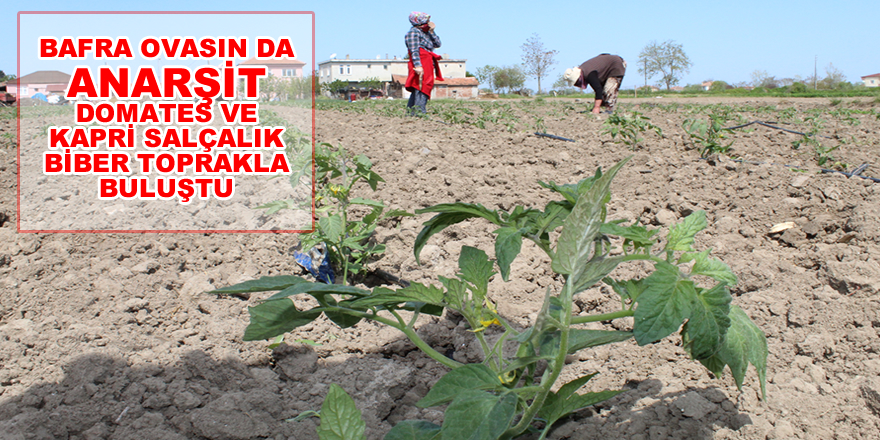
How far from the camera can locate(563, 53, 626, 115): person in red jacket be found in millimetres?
10000

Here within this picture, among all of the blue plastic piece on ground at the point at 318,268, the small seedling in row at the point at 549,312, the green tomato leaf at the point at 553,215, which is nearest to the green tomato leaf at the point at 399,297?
the small seedling in row at the point at 549,312

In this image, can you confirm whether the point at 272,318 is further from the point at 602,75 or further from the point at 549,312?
the point at 602,75

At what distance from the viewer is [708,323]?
860 millimetres

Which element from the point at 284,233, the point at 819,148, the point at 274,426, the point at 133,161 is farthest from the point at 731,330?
the point at 133,161

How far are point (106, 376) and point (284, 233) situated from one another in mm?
1576

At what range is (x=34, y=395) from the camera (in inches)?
66.4

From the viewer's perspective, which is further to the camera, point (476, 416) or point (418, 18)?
point (418, 18)

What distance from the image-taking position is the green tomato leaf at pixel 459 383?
Answer: 3.01ft

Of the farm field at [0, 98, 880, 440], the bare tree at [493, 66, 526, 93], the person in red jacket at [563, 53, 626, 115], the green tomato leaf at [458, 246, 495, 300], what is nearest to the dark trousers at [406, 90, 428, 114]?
the person in red jacket at [563, 53, 626, 115]

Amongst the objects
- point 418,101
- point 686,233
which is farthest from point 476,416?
point 418,101

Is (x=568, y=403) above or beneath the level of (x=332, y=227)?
beneath

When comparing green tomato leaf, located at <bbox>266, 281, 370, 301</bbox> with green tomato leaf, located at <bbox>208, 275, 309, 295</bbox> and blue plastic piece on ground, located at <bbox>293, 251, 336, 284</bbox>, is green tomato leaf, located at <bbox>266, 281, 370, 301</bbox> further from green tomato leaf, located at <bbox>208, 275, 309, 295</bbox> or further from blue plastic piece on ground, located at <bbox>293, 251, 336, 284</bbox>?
blue plastic piece on ground, located at <bbox>293, 251, 336, 284</bbox>

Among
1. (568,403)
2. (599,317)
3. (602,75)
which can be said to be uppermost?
(602,75)

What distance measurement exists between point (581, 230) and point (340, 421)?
1.87 feet
